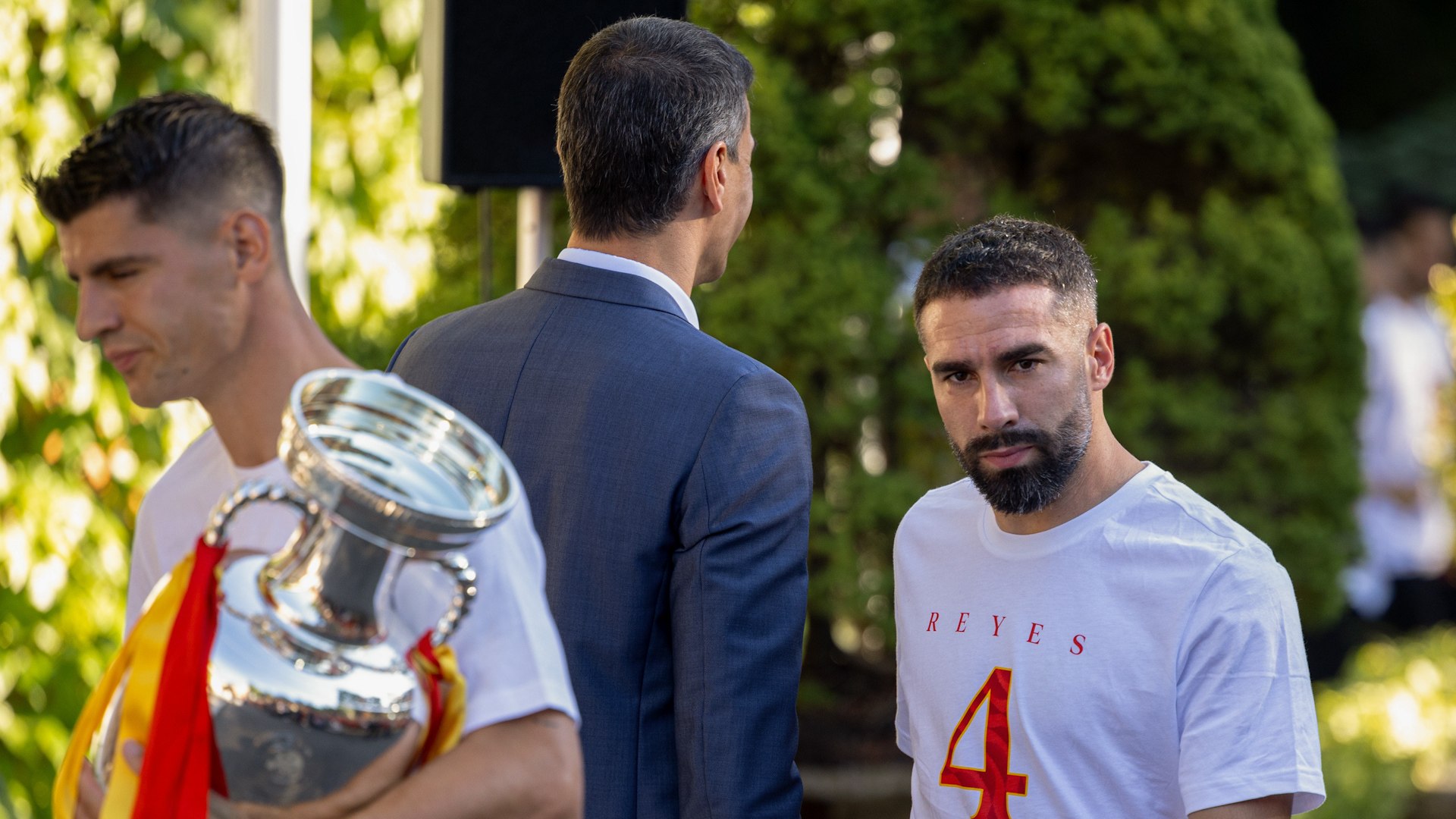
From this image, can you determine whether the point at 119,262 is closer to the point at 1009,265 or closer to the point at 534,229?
the point at 1009,265

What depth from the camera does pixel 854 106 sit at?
427 cm

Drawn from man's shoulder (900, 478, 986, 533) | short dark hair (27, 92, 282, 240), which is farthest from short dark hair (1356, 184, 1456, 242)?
short dark hair (27, 92, 282, 240)

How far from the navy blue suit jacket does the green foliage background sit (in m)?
2.16

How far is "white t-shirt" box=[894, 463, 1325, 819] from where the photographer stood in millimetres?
1812

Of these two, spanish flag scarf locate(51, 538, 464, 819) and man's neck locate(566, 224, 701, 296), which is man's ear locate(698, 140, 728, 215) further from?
spanish flag scarf locate(51, 538, 464, 819)

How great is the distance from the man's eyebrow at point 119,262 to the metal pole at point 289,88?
1.66 meters

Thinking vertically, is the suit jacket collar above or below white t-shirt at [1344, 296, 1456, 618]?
above

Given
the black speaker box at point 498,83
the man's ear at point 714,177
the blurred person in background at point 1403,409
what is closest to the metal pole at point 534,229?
the black speaker box at point 498,83

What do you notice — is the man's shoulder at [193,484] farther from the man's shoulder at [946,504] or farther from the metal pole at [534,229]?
the metal pole at [534,229]

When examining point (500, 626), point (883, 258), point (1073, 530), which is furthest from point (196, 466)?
point (883, 258)

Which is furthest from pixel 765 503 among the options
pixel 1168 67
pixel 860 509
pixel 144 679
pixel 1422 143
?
pixel 1422 143

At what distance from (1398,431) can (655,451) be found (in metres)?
5.21

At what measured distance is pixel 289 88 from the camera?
3.25m

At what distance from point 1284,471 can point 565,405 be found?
313 centimetres
